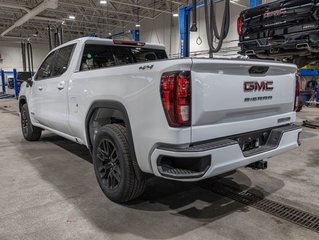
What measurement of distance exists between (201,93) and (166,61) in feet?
1.08

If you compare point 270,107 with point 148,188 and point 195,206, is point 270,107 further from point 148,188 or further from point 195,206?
point 148,188

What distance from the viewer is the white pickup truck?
1824 millimetres

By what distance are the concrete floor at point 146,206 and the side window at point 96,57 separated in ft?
4.51

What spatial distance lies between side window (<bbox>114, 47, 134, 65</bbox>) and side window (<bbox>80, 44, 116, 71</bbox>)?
0.25 feet

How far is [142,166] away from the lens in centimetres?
210

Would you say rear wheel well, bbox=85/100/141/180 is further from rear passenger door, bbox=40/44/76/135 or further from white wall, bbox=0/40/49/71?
white wall, bbox=0/40/49/71

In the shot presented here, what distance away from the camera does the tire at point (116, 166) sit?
2291 mm

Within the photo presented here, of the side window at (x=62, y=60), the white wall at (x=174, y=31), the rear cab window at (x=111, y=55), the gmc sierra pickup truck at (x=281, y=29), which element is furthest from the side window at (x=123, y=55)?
the white wall at (x=174, y=31)

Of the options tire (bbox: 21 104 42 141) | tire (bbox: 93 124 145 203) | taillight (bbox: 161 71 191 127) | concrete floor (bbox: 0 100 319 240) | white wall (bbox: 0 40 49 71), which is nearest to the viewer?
taillight (bbox: 161 71 191 127)

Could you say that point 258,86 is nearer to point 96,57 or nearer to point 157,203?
point 157,203

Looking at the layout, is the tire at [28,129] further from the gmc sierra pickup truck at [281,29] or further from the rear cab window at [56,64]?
the gmc sierra pickup truck at [281,29]

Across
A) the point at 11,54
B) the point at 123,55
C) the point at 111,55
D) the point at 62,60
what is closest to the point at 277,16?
the point at 123,55

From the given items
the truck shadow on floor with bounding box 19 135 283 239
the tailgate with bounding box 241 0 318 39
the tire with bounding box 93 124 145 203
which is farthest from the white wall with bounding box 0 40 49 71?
the tire with bounding box 93 124 145 203

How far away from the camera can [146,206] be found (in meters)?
2.52
